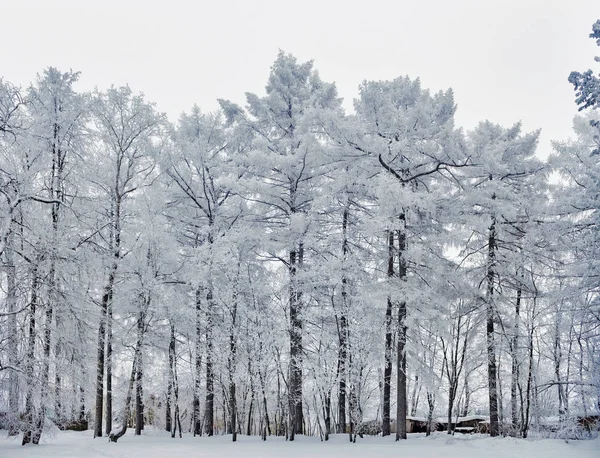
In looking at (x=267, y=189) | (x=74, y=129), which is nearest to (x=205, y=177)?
(x=267, y=189)

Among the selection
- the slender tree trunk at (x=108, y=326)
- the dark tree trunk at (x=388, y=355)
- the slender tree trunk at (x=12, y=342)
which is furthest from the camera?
the slender tree trunk at (x=108, y=326)

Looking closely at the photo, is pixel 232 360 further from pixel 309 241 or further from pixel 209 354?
pixel 309 241

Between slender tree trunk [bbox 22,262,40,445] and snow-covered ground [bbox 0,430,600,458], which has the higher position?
slender tree trunk [bbox 22,262,40,445]

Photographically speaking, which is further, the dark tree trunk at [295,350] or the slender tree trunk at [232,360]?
the dark tree trunk at [295,350]

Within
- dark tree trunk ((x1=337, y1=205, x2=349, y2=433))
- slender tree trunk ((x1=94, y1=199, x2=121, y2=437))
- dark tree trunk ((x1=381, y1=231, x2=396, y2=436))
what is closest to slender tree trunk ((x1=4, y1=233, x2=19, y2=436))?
slender tree trunk ((x1=94, y1=199, x2=121, y2=437))

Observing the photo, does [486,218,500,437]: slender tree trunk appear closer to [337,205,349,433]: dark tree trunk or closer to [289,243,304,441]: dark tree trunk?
[337,205,349,433]: dark tree trunk

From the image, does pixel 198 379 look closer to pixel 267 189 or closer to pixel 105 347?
pixel 105 347

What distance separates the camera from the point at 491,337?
54.6 ft

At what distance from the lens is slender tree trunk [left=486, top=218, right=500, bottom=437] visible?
53.5 ft

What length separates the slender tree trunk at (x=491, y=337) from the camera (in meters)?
16.3

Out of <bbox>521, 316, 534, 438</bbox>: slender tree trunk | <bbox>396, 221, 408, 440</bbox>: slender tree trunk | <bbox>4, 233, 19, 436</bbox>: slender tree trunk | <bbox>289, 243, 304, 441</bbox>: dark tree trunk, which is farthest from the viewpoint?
<bbox>521, 316, 534, 438</bbox>: slender tree trunk

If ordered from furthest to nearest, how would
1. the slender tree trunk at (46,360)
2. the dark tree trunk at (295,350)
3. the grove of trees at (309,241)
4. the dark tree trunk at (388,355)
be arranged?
the dark tree trunk at (388,355), the dark tree trunk at (295,350), the grove of trees at (309,241), the slender tree trunk at (46,360)

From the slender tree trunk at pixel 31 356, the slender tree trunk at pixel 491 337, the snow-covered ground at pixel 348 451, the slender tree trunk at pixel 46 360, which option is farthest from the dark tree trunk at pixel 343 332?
the slender tree trunk at pixel 31 356

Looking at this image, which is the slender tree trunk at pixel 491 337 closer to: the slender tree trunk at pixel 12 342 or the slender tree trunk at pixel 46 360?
the slender tree trunk at pixel 46 360
